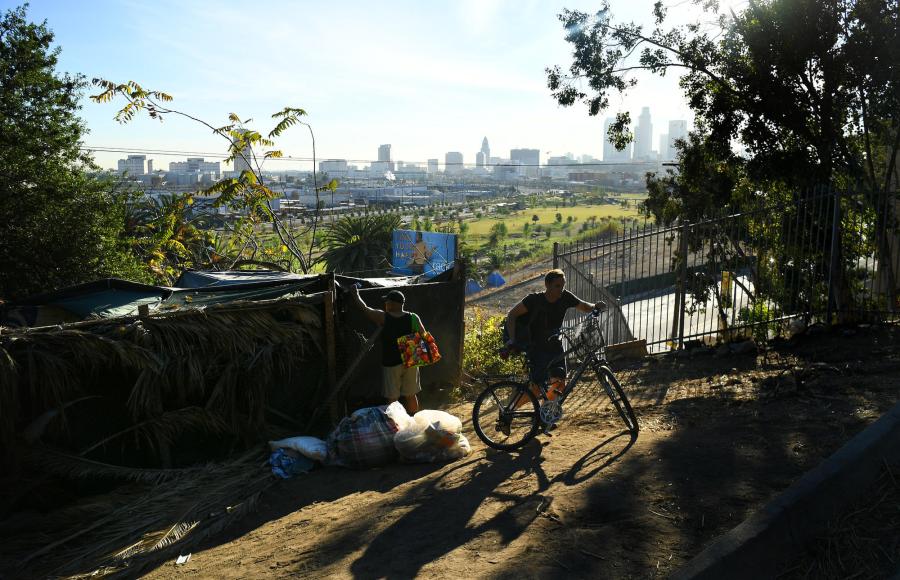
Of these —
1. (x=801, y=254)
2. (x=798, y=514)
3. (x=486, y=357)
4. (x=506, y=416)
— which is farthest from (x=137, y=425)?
(x=801, y=254)

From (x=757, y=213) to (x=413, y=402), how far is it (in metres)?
4.80

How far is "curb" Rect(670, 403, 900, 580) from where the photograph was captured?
304cm

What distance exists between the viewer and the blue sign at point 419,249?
22188 millimetres

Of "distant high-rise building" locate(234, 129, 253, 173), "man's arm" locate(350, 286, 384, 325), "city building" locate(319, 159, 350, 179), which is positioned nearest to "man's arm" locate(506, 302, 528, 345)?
"man's arm" locate(350, 286, 384, 325)

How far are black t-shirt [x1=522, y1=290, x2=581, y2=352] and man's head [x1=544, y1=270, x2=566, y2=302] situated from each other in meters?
0.05

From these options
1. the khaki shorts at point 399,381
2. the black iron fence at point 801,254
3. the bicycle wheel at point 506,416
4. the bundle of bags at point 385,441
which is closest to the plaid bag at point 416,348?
the khaki shorts at point 399,381

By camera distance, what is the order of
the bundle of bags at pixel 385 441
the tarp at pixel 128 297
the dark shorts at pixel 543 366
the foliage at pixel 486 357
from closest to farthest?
1. the bundle of bags at pixel 385 441
2. the dark shorts at pixel 543 366
3. the tarp at pixel 128 297
4. the foliage at pixel 486 357

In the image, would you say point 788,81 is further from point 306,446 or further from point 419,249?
point 419,249

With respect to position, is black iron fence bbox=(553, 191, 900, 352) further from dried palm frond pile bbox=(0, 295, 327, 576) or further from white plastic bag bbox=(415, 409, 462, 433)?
dried palm frond pile bbox=(0, 295, 327, 576)

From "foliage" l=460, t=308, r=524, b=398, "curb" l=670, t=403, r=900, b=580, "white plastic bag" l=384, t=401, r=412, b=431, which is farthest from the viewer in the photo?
"foliage" l=460, t=308, r=524, b=398

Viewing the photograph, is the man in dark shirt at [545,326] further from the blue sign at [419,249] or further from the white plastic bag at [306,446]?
the blue sign at [419,249]

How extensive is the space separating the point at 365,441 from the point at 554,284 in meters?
2.11

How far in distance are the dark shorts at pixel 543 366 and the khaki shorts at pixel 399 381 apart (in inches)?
54.0

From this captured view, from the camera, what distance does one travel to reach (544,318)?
6.03 metres
